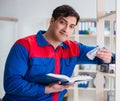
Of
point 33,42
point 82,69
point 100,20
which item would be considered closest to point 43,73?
point 33,42

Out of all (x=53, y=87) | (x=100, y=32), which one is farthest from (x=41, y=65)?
(x=100, y=32)

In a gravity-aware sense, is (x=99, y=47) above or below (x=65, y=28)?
below

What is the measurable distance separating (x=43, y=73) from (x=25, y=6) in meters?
3.54

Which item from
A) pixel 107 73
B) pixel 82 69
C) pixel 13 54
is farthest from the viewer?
pixel 82 69

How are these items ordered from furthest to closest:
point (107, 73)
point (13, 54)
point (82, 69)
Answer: point (82, 69) < point (107, 73) < point (13, 54)

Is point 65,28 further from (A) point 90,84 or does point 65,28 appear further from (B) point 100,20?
(A) point 90,84

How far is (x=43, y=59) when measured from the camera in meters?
1.66

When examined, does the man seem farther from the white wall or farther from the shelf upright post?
the white wall

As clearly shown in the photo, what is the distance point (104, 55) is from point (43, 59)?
480mm

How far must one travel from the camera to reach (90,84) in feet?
15.8

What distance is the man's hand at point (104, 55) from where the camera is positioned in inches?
70.8

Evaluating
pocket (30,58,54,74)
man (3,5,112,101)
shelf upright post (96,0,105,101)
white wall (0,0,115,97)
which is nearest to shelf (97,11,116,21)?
shelf upright post (96,0,105,101)

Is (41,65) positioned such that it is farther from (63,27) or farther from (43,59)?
(63,27)

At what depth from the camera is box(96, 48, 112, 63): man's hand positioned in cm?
180
